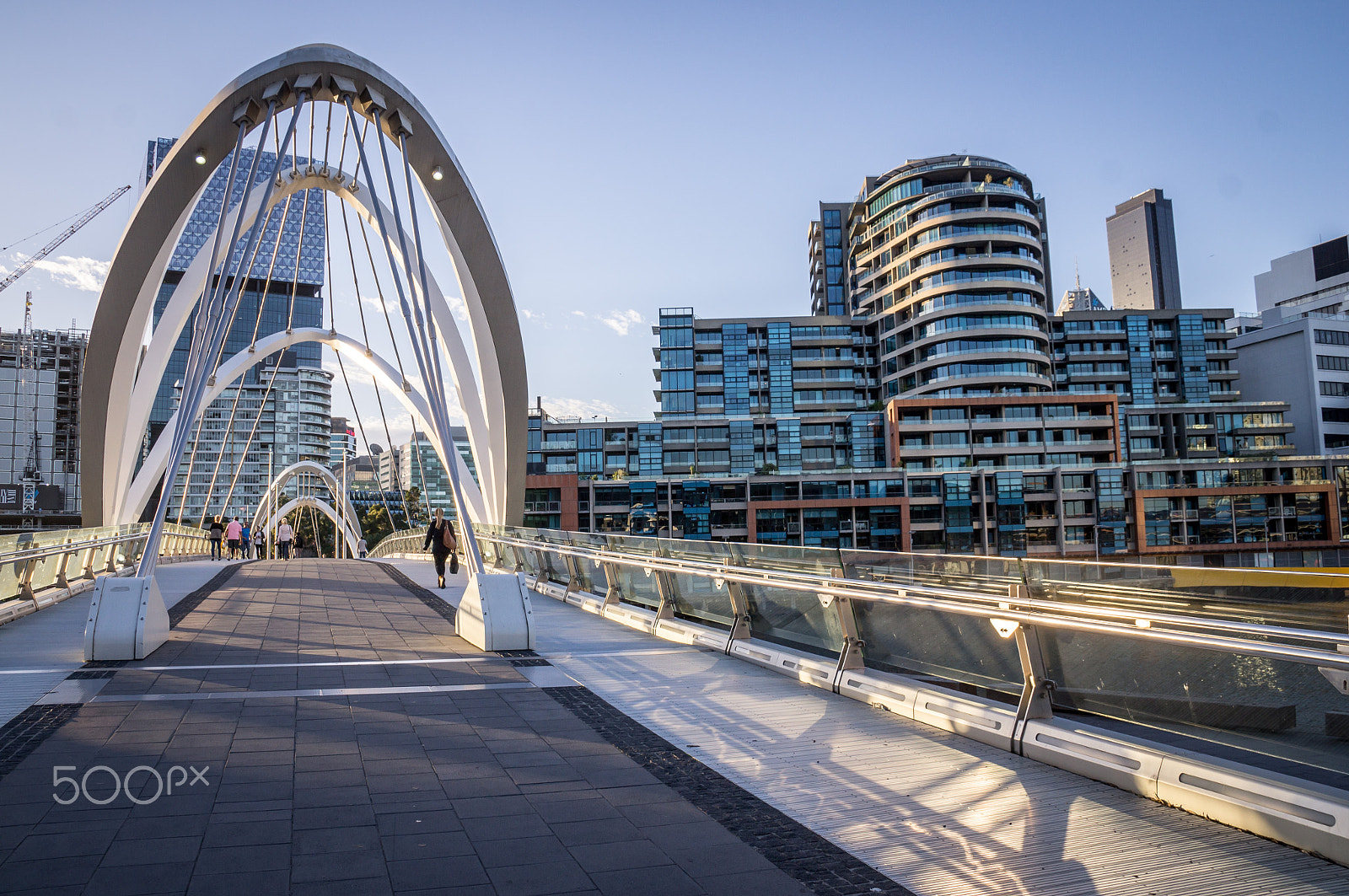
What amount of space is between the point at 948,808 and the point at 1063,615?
1359 mm

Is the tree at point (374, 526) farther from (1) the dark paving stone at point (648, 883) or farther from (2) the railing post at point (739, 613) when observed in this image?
(1) the dark paving stone at point (648, 883)

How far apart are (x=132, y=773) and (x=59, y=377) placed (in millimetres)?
130600

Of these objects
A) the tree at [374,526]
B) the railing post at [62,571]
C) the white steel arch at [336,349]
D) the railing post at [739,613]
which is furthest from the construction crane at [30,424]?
the railing post at [739,613]

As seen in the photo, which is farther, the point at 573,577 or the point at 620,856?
the point at 573,577

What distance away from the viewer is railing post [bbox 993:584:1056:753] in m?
5.62

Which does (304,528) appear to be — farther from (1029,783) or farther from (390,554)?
(1029,783)

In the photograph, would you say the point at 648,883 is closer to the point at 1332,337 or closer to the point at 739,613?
the point at 739,613

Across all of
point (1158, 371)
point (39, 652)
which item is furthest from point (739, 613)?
point (1158, 371)

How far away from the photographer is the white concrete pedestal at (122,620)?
8.70 meters

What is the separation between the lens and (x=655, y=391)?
95.6 metres

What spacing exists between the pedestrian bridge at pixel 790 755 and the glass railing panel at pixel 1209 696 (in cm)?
1

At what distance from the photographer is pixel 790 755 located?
5715 millimetres

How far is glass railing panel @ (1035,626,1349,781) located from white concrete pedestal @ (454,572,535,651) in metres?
5.71

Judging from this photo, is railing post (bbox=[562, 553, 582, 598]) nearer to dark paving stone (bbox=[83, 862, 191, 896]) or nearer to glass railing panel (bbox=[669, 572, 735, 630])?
glass railing panel (bbox=[669, 572, 735, 630])
